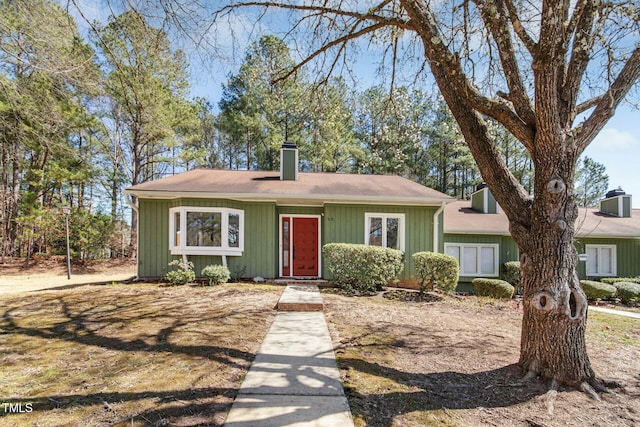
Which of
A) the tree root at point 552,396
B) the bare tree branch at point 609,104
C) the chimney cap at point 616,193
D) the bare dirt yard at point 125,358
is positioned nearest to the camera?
the bare dirt yard at point 125,358

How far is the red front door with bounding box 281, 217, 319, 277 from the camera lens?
10320 millimetres

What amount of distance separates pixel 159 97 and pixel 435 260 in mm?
14477

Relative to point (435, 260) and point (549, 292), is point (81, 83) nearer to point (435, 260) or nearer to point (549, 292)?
point (549, 292)

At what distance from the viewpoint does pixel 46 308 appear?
5914mm

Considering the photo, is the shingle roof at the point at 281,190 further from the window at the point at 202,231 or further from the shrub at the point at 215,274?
the shrub at the point at 215,274

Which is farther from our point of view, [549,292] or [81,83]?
[81,83]

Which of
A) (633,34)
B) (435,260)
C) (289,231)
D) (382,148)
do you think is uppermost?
(382,148)

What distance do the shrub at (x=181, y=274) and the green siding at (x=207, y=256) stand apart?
47cm

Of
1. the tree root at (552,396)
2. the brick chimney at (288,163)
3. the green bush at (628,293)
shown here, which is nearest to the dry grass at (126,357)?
the tree root at (552,396)

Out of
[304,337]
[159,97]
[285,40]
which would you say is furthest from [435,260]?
[159,97]

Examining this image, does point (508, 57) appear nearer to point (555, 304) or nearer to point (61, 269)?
point (555, 304)

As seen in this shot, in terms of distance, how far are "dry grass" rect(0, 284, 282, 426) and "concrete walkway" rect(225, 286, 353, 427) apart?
0.46ft

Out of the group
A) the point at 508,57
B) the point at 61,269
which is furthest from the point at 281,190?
the point at 61,269

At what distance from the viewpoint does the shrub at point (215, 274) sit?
28.4ft
